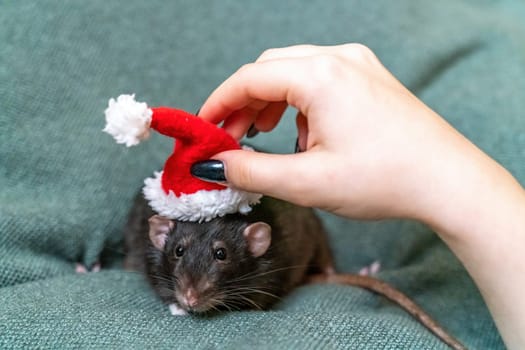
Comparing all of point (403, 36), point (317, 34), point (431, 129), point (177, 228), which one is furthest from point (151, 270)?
point (403, 36)

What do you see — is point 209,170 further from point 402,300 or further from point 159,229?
point 402,300

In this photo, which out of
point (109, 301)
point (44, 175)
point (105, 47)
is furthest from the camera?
point (105, 47)

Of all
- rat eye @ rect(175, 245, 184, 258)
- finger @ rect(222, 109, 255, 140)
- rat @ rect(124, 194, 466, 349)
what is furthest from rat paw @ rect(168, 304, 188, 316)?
finger @ rect(222, 109, 255, 140)

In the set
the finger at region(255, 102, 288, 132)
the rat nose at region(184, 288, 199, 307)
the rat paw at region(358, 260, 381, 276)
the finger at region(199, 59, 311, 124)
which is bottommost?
the rat paw at region(358, 260, 381, 276)

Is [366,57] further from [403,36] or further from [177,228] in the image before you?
Result: [403,36]

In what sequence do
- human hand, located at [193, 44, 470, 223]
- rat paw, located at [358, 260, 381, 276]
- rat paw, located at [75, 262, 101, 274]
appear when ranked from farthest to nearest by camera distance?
rat paw, located at [358, 260, 381, 276]
rat paw, located at [75, 262, 101, 274]
human hand, located at [193, 44, 470, 223]

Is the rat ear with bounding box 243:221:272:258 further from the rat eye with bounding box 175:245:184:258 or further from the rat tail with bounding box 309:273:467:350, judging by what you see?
the rat tail with bounding box 309:273:467:350

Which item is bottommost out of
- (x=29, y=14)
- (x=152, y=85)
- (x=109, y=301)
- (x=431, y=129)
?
(x=109, y=301)
